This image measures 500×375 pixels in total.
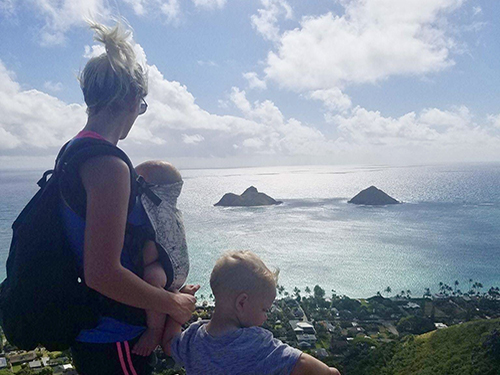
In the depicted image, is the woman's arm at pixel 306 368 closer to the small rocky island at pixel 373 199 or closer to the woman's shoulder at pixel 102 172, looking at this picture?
the woman's shoulder at pixel 102 172

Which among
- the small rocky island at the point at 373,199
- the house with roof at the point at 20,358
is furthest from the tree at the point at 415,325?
the small rocky island at the point at 373,199

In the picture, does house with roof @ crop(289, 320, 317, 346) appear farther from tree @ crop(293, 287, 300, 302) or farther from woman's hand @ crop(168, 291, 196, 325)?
woman's hand @ crop(168, 291, 196, 325)

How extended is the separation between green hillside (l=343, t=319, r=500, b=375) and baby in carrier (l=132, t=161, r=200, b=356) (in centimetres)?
1216

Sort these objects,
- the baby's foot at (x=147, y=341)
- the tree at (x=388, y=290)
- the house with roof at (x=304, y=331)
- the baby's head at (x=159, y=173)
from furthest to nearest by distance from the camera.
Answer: the tree at (x=388, y=290) < the house with roof at (x=304, y=331) < the baby's head at (x=159, y=173) < the baby's foot at (x=147, y=341)

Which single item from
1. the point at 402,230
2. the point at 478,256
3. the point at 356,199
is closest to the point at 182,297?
the point at 478,256

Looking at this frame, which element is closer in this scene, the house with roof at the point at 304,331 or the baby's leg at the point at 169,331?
the baby's leg at the point at 169,331

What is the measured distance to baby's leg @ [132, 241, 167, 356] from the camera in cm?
116

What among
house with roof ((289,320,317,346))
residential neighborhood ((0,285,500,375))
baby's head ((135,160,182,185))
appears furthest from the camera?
house with roof ((289,320,317,346))

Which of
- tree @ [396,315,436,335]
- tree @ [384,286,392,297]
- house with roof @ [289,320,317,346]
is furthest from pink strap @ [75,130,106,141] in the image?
tree @ [384,286,392,297]

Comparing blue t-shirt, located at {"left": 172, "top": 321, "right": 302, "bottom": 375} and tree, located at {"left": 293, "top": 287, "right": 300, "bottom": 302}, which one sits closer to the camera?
blue t-shirt, located at {"left": 172, "top": 321, "right": 302, "bottom": 375}

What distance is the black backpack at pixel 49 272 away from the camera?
994 millimetres

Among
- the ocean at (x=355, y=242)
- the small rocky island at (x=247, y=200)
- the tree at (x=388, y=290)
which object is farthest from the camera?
the small rocky island at (x=247, y=200)

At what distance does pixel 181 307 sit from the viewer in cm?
118

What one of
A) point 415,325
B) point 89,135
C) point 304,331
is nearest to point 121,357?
point 89,135
